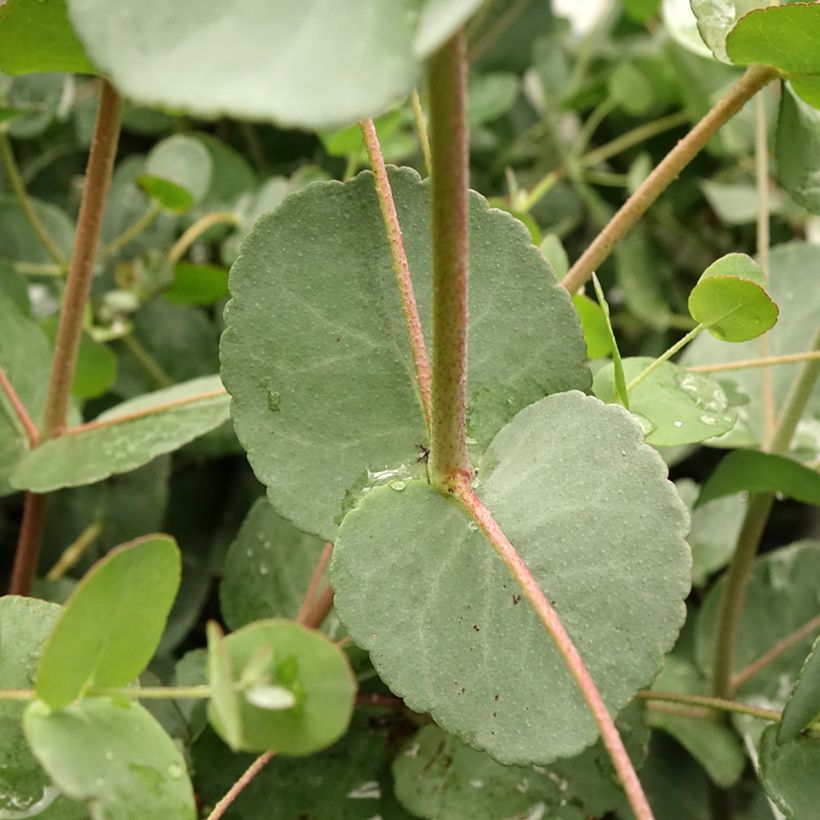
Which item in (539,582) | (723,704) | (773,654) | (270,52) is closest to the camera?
(270,52)

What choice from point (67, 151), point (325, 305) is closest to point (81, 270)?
point (325, 305)

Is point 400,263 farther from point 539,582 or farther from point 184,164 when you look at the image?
point 184,164

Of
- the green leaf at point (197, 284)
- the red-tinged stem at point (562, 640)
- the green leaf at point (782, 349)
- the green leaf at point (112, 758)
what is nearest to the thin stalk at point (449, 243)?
the red-tinged stem at point (562, 640)

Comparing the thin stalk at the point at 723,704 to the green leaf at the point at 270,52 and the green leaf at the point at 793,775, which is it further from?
the green leaf at the point at 270,52

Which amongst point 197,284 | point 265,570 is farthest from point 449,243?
point 197,284

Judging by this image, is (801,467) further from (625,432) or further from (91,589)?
(91,589)

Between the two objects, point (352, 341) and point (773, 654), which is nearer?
point (352, 341)
